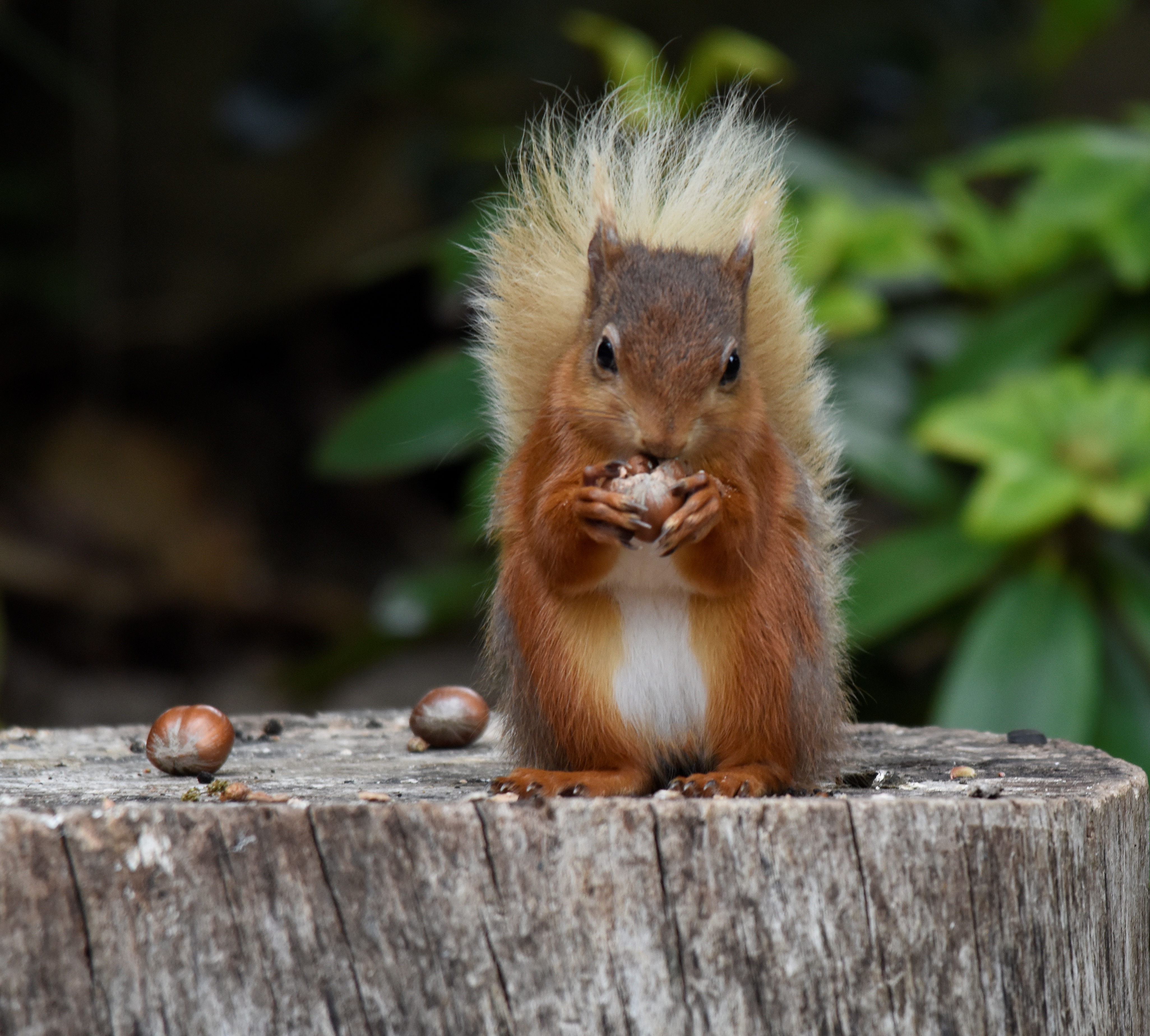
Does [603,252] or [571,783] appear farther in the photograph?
[603,252]

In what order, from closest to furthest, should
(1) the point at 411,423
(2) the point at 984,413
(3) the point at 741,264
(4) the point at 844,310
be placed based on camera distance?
(3) the point at 741,264 → (2) the point at 984,413 → (4) the point at 844,310 → (1) the point at 411,423

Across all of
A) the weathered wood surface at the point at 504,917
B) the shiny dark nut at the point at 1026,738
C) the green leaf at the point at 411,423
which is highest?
the green leaf at the point at 411,423

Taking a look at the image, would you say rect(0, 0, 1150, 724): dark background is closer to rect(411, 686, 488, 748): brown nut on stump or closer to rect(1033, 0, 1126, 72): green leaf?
rect(1033, 0, 1126, 72): green leaf

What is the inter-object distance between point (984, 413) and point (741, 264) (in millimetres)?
1247

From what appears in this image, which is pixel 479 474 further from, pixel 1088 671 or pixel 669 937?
pixel 669 937

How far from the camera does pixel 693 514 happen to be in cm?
155

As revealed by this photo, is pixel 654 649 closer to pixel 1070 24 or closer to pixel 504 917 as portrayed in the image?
pixel 504 917

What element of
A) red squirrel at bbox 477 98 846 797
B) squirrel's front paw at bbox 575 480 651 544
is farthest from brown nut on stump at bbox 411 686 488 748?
squirrel's front paw at bbox 575 480 651 544

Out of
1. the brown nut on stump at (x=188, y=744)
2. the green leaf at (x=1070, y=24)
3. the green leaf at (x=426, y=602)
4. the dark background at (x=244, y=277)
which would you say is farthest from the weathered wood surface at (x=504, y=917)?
the green leaf at (x=1070, y=24)

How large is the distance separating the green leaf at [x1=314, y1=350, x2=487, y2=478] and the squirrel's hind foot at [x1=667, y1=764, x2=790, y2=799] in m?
1.78

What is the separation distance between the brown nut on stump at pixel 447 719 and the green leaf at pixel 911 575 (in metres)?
1.02

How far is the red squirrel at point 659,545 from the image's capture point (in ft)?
5.29

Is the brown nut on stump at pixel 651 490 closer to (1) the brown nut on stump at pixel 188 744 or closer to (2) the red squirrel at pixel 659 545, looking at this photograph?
(2) the red squirrel at pixel 659 545

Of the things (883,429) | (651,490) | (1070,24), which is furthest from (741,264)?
(1070,24)
